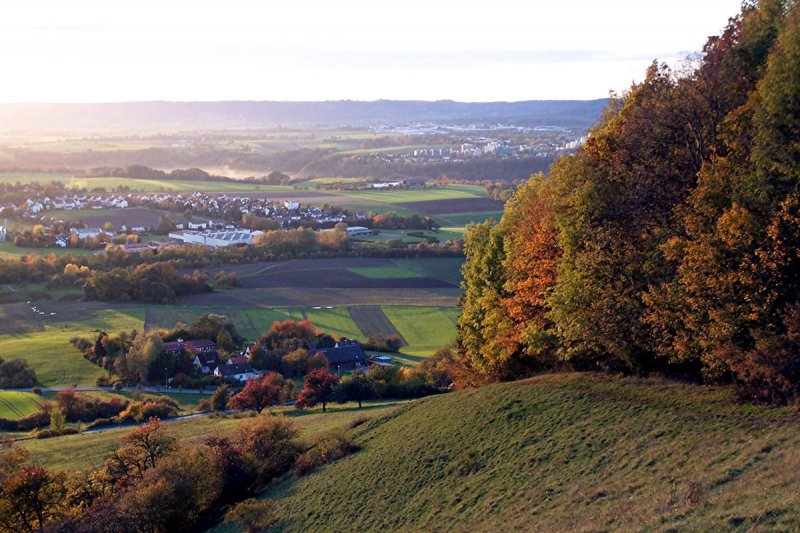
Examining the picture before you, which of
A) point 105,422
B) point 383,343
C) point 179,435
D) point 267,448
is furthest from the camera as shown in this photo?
point 383,343

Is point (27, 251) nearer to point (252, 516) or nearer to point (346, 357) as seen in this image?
point (346, 357)

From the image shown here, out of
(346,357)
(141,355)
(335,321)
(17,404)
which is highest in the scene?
(335,321)

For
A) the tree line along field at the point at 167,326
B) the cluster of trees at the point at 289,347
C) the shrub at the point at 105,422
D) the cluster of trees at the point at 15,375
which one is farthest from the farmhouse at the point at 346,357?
the cluster of trees at the point at 15,375

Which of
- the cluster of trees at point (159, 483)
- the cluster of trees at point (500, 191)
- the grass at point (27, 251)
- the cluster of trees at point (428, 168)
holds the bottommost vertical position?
the grass at point (27, 251)

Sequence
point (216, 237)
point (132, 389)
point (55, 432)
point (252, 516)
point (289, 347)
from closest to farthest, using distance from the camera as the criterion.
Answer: point (252, 516)
point (55, 432)
point (132, 389)
point (289, 347)
point (216, 237)

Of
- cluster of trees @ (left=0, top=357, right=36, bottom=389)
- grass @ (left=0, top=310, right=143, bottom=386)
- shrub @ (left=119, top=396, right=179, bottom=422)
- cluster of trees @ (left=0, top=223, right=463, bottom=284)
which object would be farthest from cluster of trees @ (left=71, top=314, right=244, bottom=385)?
cluster of trees @ (left=0, top=223, right=463, bottom=284)

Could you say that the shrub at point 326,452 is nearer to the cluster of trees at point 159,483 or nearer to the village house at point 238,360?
the cluster of trees at point 159,483

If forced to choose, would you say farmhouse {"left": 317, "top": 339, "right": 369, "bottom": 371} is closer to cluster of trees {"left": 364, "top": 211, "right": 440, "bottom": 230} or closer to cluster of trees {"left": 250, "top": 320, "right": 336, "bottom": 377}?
cluster of trees {"left": 250, "top": 320, "right": 336, "bottom": 377}

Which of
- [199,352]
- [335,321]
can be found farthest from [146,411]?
[335,321]
